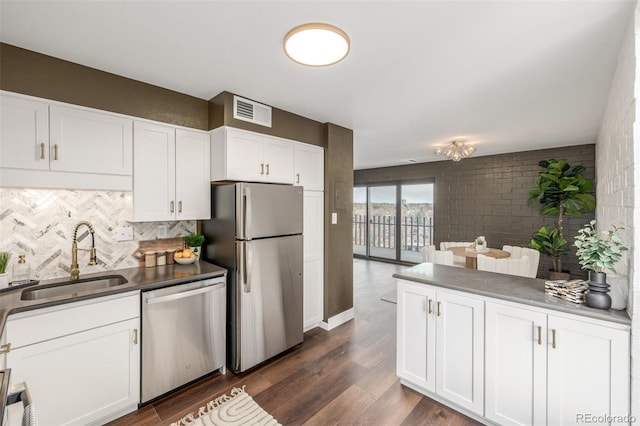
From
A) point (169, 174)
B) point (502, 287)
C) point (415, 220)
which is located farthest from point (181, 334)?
point (415, 220)

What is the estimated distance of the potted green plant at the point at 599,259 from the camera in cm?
147

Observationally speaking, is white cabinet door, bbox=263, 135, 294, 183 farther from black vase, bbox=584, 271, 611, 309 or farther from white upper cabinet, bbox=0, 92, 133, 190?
black vase, bbox=584, 271, 611, 309

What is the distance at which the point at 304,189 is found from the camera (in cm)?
325

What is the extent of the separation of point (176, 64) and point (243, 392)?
8.49 ft

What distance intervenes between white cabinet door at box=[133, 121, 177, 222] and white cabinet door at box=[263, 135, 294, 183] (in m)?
0.85

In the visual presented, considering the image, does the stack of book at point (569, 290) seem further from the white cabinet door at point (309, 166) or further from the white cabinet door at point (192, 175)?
the white cabinet door at point (192, 175)

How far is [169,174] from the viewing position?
8.18 feet

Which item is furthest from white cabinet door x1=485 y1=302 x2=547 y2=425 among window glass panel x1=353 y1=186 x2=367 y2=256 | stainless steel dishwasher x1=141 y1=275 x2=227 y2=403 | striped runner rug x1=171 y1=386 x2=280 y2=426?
window glass panel x1=353 y1=186 x2=367 y2=256

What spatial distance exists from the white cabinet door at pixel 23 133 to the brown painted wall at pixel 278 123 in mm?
1185

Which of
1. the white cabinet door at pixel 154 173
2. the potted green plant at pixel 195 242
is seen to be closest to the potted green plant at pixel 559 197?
the potted green plant at pixel 195 242

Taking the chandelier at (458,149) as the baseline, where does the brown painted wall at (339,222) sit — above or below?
below

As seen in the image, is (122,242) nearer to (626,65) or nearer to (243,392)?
(243,392)

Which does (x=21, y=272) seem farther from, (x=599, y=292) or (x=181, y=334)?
(x=599, y=292)

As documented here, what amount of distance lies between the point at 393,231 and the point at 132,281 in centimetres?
610
